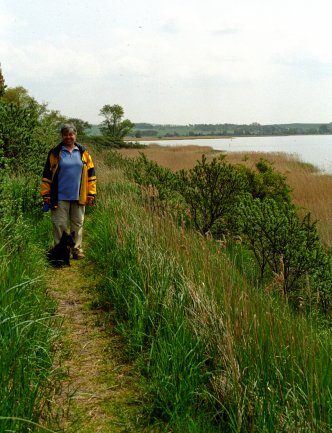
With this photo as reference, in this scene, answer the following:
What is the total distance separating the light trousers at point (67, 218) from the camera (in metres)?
6.27

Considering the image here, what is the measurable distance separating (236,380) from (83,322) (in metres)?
2.00

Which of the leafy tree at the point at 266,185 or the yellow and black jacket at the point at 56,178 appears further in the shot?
the leafy tree at the point at 266,185

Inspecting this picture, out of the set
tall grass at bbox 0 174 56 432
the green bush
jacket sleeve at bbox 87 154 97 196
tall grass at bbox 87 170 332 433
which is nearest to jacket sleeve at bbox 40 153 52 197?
jacket sleeve at bbox 87 154 97 196

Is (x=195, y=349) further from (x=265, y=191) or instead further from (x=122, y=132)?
(x=122, y=132)

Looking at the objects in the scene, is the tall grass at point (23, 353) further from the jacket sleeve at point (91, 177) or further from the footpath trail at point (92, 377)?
the jacket sleeve at point (91, 177)

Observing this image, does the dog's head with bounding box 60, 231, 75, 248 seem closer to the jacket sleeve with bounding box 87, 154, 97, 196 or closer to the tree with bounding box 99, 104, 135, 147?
the jacket sleeve with bounding box 87, 154, 97, 196

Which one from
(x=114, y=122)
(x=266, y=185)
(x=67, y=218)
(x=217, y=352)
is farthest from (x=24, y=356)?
(x=114, y=122)

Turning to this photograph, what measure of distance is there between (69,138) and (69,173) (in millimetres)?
444

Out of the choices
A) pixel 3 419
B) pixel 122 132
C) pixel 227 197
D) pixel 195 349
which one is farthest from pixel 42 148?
pixel 122 132

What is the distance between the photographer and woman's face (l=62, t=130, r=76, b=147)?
19.5ft

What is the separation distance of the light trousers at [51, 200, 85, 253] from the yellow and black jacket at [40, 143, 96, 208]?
13 cm

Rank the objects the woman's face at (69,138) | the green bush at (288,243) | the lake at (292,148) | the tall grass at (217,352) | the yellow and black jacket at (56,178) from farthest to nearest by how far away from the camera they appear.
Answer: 1. the lake at (292,148)
2. the green bush at (288,243)
3. the yellow and black jacket at (56,178)
4. the woman's face at (69,138)
5. the tall grass at (217,352)

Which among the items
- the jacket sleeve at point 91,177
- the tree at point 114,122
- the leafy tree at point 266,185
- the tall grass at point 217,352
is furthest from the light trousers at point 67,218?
the tree at point 114,122

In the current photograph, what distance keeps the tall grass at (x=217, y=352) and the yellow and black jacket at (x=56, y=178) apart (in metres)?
2.04
